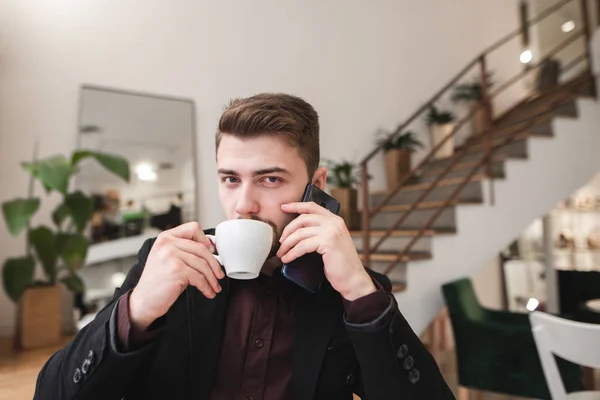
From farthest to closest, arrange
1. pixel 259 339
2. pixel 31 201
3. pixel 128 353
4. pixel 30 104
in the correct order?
pixel 30 104 → pixel 31 201 → pixel 259 339 → pixel 128 353

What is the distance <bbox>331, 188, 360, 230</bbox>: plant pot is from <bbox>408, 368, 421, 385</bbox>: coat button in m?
2.84

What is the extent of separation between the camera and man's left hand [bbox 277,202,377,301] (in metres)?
0.76

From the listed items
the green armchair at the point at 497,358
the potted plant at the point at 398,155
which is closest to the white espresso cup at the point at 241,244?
the green armchair at the point at 497,358

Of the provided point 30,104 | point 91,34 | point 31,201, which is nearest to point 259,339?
point 31,201

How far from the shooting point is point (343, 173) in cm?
377

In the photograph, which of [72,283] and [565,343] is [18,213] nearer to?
[72,283]

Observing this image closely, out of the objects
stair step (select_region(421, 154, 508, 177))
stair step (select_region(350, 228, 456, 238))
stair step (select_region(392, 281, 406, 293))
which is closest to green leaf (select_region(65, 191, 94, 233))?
stair step (select_region(392, 281, 406, 293))

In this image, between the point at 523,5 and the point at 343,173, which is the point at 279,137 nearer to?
the point at 343,173

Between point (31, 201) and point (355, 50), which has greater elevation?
point (355, 50)

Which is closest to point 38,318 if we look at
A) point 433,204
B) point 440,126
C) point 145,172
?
point 145,172

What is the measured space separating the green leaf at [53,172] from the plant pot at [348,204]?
2.26 m

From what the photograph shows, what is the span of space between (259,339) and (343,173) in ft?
9.86

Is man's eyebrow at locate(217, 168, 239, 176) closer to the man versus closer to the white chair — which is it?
the man

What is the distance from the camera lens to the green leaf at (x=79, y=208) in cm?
205
